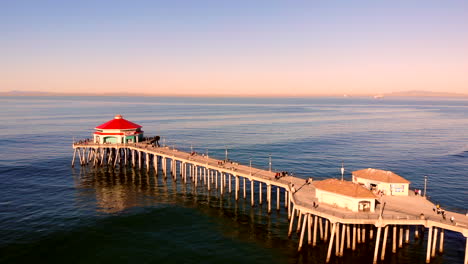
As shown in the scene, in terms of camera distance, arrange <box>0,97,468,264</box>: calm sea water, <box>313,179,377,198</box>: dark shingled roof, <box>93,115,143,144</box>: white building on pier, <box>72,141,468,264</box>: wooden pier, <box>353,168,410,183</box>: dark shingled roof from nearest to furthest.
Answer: <box>72,141,468,264</box>: wooden pier < <box>313,179,377,198</box>: dark shingled roof < <box>0,97,468,264</box>: calm sea water < <box>353,168,410,183</box>: dark shingled roof < <box>93,115,143,144</box>: white building on pier

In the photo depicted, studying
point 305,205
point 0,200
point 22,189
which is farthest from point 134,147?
point 305,205

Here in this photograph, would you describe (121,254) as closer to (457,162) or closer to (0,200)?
(0,200)

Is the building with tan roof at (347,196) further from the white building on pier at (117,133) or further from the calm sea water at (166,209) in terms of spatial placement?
the white building on pier at (117,133)

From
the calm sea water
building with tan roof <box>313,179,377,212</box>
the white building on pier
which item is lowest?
the calm sea water

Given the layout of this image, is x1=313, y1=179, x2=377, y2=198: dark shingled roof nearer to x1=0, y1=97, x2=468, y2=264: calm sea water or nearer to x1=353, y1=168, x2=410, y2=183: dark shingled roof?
x1=353, y1=168, x2=410, y2=183: dark shingled roof

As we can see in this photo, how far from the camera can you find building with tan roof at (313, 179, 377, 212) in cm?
3694

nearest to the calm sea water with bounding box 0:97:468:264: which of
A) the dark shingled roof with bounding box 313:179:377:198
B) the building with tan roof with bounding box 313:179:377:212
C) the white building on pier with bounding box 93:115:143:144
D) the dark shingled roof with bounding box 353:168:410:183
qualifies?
the building with tan roof with bounding box 313:179:377:212

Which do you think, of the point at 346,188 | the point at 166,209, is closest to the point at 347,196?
the point at 346,188

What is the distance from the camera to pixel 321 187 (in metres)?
39.8

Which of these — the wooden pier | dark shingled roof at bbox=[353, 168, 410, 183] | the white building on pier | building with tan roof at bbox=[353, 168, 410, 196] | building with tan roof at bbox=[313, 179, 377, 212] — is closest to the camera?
the wooden pier

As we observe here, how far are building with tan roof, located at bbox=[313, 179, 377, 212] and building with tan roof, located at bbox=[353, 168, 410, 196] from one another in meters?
6.56

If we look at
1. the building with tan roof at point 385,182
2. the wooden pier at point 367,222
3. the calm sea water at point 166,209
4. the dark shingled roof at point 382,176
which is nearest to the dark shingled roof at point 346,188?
the wooden pier at point 367,222

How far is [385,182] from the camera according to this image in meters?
42.8

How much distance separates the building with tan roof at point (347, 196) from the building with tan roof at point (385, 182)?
6.56 m
